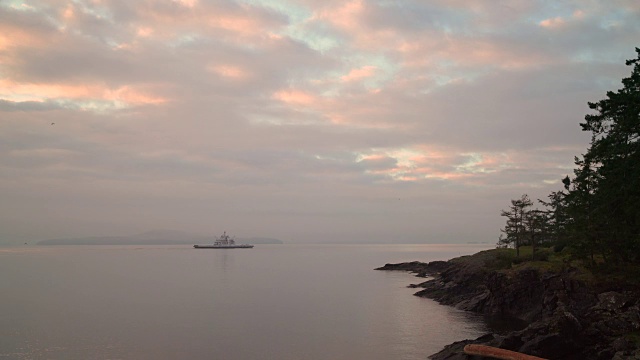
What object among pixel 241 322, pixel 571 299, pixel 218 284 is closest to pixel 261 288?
pixel 218 284

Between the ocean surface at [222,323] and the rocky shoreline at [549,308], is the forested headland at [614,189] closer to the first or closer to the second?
the rocky shoreline at [549,308]

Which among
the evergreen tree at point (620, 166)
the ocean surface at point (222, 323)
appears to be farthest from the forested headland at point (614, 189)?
the ocean surface at point (222, 323)

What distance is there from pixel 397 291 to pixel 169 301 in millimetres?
45880

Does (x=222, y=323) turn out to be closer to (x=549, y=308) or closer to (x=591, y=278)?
(x=549, y=308)

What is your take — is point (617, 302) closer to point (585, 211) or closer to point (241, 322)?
point (585, 211)

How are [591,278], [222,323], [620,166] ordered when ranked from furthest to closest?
[222,323]
[591,278]
[620,166]

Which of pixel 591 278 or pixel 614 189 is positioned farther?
pixel 591 278

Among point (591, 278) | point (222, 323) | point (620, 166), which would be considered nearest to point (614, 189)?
point (620, 166)

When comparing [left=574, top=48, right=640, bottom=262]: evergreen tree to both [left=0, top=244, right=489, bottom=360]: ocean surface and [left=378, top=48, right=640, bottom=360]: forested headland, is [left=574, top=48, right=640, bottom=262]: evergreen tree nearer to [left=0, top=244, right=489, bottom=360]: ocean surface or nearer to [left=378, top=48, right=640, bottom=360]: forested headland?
[left=378, top=48, right=640, bottom=360]: forested headland

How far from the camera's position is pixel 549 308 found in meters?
50.1

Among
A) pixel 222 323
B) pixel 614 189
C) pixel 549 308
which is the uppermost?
pixel 614 189

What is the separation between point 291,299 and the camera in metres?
78.4

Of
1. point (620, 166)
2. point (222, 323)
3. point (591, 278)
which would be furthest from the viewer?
point (222, 323)

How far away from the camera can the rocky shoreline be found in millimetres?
31016
